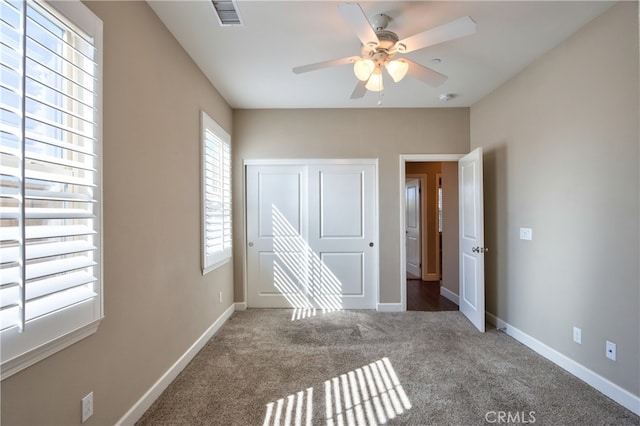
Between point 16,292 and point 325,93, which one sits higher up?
point 325,93

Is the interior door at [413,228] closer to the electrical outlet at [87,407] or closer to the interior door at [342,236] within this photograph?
the interior door at [342,236]

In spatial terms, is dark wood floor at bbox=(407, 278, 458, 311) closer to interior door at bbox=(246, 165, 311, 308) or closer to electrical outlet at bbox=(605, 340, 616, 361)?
interior door at bbox=(246, 165, 311, 308)

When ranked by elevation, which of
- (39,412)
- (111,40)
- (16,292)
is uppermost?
(111,40)

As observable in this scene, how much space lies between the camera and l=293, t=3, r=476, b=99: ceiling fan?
1.64 metres

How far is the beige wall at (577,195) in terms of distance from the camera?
6.34ft

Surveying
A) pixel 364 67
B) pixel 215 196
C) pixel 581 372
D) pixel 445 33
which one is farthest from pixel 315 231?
pixel 581 372

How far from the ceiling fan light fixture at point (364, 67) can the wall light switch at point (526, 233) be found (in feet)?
7.12

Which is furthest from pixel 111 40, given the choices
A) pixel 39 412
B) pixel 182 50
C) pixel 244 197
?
pixel 244 197

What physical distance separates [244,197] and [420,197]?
3691 millimetres

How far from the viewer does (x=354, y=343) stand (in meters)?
2.92

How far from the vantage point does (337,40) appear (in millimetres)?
2340

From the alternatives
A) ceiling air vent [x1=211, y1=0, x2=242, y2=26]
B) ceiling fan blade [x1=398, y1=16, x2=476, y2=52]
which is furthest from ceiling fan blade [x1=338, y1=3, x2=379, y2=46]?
ceiling air vent [x1=211, y1=0, x2=242, y2=26]

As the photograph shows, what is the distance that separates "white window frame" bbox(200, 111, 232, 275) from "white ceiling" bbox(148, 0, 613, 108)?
564 millimetres

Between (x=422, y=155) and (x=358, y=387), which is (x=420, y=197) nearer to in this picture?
(x=422, y=155)
